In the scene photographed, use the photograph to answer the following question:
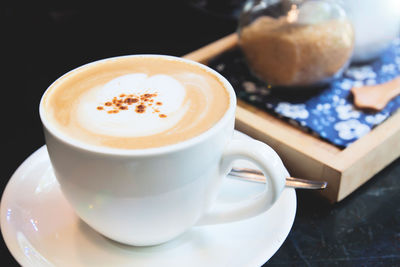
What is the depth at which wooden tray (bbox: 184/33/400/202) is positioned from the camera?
2.15 ft

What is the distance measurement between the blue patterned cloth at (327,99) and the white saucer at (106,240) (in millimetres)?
243

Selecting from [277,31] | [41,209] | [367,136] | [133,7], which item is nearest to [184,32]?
[133,7]

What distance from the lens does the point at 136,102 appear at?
0.53 metres

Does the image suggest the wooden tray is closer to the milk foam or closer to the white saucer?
the white saucer

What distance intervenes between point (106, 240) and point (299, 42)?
50 centimetres

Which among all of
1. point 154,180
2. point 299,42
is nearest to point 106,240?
point 154,180

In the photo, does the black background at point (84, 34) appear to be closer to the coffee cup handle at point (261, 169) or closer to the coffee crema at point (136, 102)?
the coffee crema at point (136, 102)

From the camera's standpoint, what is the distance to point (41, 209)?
0.58m

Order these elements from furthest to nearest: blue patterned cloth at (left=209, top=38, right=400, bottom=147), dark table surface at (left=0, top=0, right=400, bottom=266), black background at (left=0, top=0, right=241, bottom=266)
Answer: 1. black background at (left=0, top=0, right=241, bottom=266)
2. blue patterned cloth at (left=209, top=38, right=400, bottom=147)
3. dark table surface at (left=0, top=0, right=400, bottom=266)

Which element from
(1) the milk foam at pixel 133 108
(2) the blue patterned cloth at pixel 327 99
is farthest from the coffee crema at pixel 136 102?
(2) the blue patterned cloth at pixel 327 99

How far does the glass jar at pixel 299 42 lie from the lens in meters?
0.85

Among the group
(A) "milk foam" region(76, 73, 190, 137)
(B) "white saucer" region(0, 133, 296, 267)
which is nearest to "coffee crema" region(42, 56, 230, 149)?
(A) "milk foam" region(76, 73, 190, 137)

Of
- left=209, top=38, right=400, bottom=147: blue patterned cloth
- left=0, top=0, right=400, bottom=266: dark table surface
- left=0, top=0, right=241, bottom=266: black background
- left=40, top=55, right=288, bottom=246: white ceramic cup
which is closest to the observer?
left=40, top=55, right=288, bottom=246: white ceramic cup

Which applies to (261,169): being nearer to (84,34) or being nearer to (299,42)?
(299,42)
